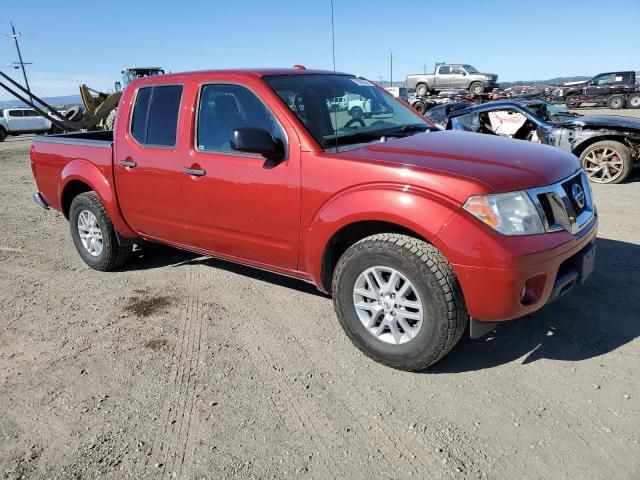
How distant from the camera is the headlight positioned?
2.69 meters

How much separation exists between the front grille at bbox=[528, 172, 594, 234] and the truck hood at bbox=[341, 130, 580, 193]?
0.05m

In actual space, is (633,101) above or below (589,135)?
below

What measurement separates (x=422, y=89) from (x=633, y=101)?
1099cm

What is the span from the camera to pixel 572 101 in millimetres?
27656

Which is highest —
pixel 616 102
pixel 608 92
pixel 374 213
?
pixel 374 213

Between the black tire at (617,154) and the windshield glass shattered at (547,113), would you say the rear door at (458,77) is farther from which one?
the black tire at (617,154)

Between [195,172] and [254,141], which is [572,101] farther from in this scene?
[254,141]

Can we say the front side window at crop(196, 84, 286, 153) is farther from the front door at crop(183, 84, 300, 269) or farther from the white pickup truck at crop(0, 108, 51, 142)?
the white pickup truck at crop(0, 108, 51, 142)

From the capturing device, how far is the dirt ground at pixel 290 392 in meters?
2.41

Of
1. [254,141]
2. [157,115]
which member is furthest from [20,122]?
[254,141]

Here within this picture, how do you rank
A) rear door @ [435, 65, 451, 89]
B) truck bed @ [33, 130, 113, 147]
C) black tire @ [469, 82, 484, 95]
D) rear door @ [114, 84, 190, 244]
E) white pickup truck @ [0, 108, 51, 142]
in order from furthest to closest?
1. rear door @ [435, 65, 451, 89]
2. black tire @ [469, 82, 484, 95]
3. white pickup truck @ [0, 108, 51, 142]
4. truck bed @ [33, 130, 113, 147]
5. rear door @ [114, 84, 190, 244]

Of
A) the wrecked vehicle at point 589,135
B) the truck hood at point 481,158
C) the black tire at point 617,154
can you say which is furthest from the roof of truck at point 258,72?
the black tire at point 617,154

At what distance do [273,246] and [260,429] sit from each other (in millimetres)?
1355

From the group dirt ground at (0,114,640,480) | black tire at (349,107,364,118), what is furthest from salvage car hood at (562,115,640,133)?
black tire at (349,107,364,118)
